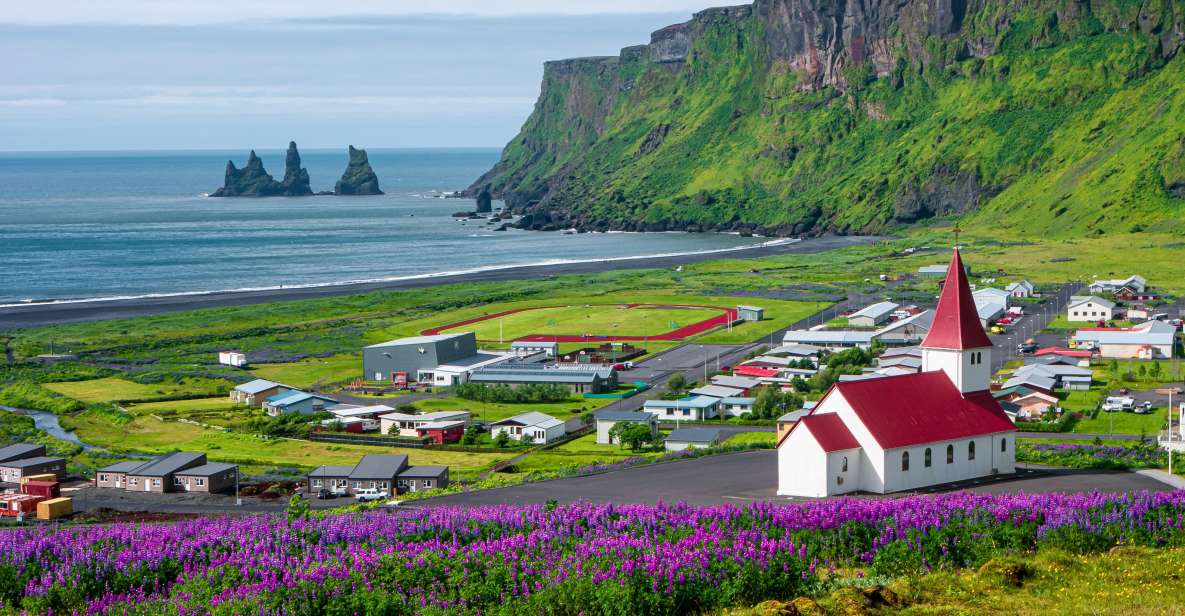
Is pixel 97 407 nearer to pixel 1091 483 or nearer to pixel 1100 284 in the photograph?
pixel 1091 483

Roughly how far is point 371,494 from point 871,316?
62.4m

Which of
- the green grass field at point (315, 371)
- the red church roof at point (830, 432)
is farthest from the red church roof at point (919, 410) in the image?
the green grass field at point (315, 371)

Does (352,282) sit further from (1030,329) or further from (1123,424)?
(1123,424)

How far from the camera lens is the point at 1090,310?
355ft

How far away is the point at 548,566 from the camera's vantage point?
3291 centimetres

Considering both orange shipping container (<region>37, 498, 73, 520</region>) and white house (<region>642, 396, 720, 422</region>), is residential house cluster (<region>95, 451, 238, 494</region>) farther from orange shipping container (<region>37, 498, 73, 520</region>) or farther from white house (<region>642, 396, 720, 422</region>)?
white house (<region>642, 396, 720, 422</region>)

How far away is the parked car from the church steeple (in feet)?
69.6

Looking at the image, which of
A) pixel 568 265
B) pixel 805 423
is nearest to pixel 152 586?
pixel 805 423

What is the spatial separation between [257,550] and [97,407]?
4732 cm

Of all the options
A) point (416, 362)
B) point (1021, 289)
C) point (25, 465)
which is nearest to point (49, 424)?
point (25, 465)

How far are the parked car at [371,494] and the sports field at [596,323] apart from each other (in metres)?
51.5

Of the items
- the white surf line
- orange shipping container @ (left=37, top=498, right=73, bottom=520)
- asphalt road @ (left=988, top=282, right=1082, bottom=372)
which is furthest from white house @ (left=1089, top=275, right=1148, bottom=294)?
orange shipping container @ (left=37, top=498, right=73, bottom=520)

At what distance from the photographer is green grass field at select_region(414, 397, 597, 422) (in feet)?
250

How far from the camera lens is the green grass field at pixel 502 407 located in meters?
76.1
